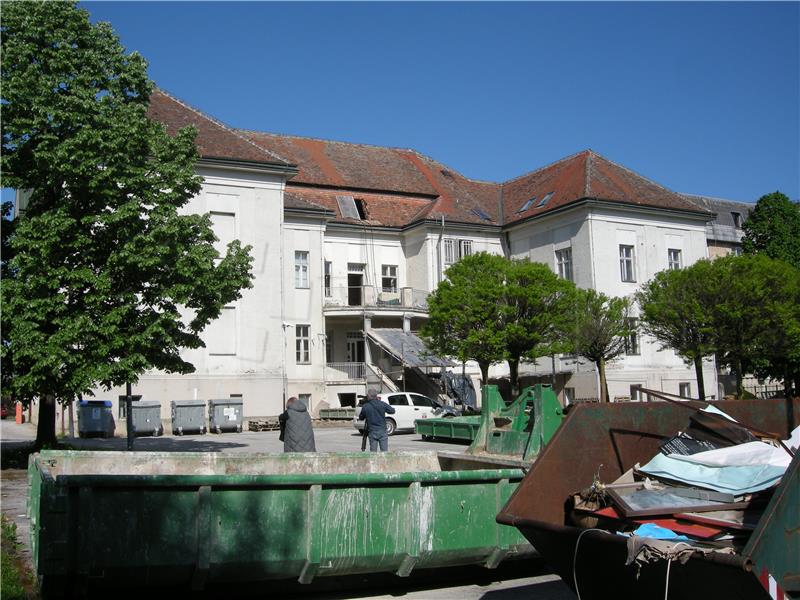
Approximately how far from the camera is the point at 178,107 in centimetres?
3488

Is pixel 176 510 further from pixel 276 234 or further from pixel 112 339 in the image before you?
pixel 276 234

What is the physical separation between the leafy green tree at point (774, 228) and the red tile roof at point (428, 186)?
1077 cm

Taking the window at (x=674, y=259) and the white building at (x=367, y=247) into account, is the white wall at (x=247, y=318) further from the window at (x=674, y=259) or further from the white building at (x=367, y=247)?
the window at (x=674, y=259)

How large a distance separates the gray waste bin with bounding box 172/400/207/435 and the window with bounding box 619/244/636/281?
22.6 m

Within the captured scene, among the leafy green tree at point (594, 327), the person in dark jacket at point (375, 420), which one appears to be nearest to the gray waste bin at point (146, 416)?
the person in dark jacket at point (375, 420)

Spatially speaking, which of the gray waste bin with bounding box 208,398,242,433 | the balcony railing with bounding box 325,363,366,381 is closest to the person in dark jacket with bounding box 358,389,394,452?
the gray waste bin with bounding box 208,398,242,433

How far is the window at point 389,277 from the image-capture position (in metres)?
43.4

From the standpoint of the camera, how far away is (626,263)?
137 feet

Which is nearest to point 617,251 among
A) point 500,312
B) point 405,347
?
point 500,312

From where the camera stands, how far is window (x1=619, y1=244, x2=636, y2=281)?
4134 cm

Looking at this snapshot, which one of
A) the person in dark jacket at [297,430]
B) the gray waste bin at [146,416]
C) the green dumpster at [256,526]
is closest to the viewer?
the green dumpster at [256,526]

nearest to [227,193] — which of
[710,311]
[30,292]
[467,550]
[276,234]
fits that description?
[276,234]

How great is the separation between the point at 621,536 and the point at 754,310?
2934 centimetres

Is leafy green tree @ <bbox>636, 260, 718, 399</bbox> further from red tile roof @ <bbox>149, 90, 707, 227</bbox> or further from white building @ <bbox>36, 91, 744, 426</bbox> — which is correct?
red tile roof @ <bbox>149, 90, 707, 227</bbox>
